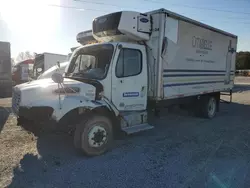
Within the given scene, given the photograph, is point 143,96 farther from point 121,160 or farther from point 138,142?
point 121,160

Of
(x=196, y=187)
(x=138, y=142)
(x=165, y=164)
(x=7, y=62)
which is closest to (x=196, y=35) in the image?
(x=138, y=142)

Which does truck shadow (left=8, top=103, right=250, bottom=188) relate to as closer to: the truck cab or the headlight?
the truck cab

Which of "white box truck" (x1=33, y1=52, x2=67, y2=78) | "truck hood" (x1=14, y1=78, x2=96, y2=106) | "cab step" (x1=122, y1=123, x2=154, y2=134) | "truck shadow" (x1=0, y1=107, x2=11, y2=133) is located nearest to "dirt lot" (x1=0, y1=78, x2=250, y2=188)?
"cab step" (x1=122, y1=123, x2=154, y2=134)

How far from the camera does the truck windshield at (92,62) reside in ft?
15.9

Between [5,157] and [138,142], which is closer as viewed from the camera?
[5,157]

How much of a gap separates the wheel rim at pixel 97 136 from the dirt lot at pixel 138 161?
11.3 inches

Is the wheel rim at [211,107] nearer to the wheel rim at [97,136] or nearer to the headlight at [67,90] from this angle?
the wheel rim at [97,136]

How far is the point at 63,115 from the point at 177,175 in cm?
237

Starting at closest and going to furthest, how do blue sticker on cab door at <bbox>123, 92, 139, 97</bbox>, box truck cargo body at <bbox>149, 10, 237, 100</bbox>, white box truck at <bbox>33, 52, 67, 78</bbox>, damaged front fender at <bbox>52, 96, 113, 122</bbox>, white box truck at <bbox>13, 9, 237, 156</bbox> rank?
damaged front fender at <bbox>52, 96, 113, 122</bbox> → white box truck at <bbox>13, 9, 237, 156</bbox> → blue sticker on cab door at <bbox>123, 92, 139, 97</bbox> → box truck cargo body at <bbox>149, 10, 237, 100</bbox> → white box truck at <bbox>33, 52, 67, 78</bbox>

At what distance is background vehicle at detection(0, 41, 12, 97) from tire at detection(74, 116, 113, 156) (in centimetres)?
1031

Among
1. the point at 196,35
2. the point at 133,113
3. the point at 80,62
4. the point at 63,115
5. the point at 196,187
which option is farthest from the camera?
the point at 196,35

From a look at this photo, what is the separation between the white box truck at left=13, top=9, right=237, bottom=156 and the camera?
416 centimetres

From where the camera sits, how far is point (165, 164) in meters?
4.10

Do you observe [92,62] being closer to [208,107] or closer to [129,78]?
[129,78]
